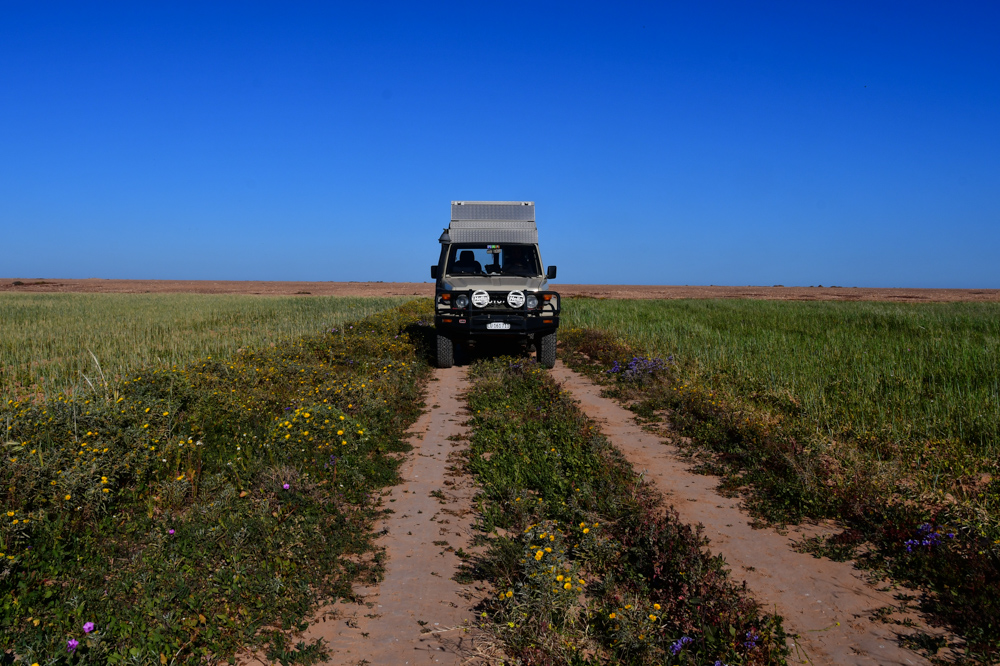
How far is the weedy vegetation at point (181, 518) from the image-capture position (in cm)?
321

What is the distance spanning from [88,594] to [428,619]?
206 cm

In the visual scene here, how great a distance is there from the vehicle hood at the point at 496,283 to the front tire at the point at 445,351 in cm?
129

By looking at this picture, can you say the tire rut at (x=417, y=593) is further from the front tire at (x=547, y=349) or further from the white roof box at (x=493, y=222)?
the white roof box at (x=493, y=222)

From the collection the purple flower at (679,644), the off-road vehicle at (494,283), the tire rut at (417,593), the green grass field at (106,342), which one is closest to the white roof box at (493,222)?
the off-road vehicle at (494,283)

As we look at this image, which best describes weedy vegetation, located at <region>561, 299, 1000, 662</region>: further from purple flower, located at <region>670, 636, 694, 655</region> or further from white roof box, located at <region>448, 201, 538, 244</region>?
white roof box, located at <region>448, 201, 538, 244</region>

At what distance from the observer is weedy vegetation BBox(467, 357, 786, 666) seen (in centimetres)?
312

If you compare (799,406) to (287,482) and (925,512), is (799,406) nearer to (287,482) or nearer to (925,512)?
(925,512)

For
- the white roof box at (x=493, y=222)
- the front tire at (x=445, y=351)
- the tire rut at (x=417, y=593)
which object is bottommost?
the tire rut at (x=417, y=593)

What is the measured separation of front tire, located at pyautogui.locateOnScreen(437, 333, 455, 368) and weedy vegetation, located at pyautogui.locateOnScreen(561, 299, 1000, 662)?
2.95 metres

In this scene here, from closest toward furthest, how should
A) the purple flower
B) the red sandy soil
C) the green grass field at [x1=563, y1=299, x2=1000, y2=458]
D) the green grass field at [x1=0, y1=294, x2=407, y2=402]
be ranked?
the purple flower, the green grass field at [x1=563, y1=299, x2=1000, y2=458], the green grass field at [x1=0, y1=294, x2=407, y2=402], the red sandy soil

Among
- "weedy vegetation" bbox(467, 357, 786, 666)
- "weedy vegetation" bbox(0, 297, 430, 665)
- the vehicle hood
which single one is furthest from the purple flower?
the vehicle hood

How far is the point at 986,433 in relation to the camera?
6.66m

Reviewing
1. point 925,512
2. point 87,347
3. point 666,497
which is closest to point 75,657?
point 666,497

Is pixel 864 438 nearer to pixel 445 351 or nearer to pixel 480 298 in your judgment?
pixel 480 298
